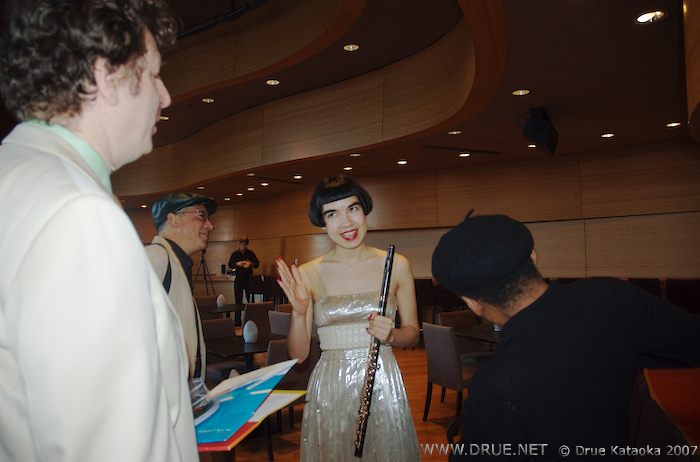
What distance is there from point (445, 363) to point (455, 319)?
1213 mm

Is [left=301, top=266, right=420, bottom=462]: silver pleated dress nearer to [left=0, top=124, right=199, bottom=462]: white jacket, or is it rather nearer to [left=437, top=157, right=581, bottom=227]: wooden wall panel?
[left=0, top=124, right=199, bottom=462]: white jacket

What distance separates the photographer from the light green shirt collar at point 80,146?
725 millimetres

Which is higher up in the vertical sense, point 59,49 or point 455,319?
point 59,49

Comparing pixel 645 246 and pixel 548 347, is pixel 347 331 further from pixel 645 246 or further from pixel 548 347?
pixel 645 246

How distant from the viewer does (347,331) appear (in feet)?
7.14

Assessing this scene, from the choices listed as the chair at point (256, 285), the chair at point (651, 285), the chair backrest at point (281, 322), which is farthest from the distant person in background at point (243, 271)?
the chair at point (651, 285)

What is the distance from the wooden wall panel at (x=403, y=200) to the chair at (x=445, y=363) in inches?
192

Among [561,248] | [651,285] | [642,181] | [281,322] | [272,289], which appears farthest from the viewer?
[272,289]

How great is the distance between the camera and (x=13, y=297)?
22.7 inches

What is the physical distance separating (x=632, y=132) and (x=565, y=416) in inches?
265

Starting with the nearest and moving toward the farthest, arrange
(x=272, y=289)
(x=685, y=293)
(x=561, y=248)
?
(x=685, y=293)
(x=561, y=248)
(x=272, y=289)

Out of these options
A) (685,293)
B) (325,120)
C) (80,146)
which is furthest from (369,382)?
(685,293)

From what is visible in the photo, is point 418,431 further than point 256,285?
No

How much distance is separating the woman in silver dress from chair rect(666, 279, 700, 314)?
17.9ft
